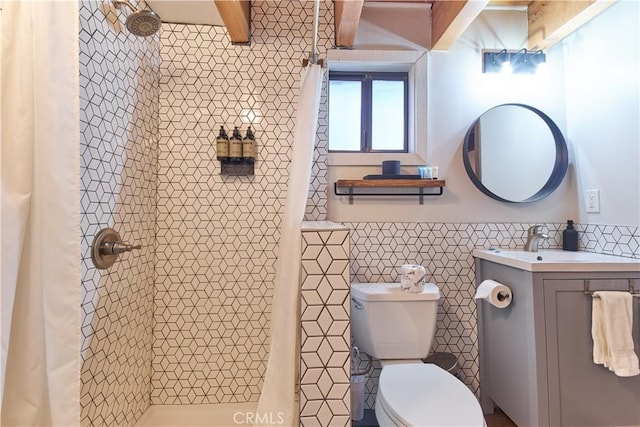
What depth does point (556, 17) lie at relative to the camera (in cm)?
179

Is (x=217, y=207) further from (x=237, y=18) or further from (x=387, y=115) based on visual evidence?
(x=387, y=115)

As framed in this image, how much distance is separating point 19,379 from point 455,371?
81.6 inches

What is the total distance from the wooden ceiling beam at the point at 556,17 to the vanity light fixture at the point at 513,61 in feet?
0.24

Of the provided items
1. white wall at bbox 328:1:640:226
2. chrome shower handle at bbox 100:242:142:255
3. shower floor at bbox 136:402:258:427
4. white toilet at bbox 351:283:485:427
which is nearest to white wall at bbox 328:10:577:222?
white wall at bbox 328:1:640:226

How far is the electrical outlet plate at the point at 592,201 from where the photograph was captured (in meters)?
1.76

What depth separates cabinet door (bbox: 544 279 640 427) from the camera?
1.38 m

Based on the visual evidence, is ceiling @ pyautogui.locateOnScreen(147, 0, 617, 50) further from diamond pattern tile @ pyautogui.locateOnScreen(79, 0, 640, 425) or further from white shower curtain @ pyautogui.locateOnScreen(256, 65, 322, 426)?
white shower curtain @ pyautogui.locateOnScreen(256, 65, 322, 426)

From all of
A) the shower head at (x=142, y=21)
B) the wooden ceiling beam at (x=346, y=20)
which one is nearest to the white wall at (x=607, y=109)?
the wooden ceiling beam at (x=346, y=20)

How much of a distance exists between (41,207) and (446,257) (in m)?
1.97

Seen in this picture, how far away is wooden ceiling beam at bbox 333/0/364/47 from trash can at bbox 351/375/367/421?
1.99m

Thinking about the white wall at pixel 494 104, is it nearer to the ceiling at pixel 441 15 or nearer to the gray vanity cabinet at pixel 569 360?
the ceiling at pixel 441 15

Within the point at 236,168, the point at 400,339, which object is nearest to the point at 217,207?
the point at 236,168

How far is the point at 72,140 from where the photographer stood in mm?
938

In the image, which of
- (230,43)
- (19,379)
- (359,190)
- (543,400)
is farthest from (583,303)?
(230,43)
